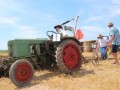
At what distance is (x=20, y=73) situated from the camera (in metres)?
8.11

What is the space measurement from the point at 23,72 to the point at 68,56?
6.54ft

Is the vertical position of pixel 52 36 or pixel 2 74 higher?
pixel 52 36

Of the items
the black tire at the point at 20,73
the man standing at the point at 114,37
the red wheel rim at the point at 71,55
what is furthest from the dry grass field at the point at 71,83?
the man standing at the point at 114,37

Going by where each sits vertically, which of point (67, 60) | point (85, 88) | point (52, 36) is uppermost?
point (52, 36)

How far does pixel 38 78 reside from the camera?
9.22 metres

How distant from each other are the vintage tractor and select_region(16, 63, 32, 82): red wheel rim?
24.9 inches

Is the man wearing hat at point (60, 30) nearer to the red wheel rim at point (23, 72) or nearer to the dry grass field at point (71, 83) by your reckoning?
the dry grass field at point (71, 83)

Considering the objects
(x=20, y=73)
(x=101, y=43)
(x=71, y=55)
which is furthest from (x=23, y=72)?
(x=101, y=43)

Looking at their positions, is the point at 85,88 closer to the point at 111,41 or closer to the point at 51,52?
the point at 51,52

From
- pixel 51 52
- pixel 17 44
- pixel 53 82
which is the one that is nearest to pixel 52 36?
pixel 51 52

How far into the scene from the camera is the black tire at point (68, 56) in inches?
365

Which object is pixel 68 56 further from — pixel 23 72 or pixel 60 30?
pixel 23 72

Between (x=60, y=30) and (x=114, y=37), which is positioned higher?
(x=60, y=30)

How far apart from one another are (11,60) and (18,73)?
95 cm
